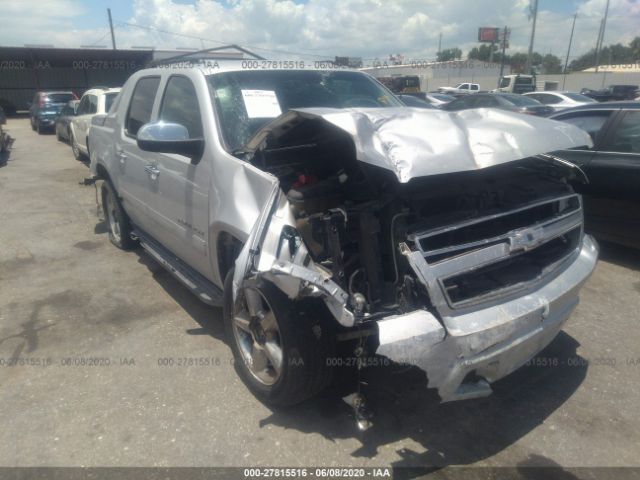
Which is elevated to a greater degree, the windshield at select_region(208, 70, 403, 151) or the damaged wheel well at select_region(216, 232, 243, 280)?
the windshield at select_region(208, 70, 403, 151)

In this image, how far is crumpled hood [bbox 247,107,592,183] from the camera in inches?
94.2

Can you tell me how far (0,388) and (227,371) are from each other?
151 centimetres

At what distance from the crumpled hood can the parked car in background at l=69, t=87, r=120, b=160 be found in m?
9.63

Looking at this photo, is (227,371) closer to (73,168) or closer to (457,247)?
(457,247)

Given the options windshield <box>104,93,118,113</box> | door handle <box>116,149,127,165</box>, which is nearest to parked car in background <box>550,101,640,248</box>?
door handle <box>116,149,127,165</box>

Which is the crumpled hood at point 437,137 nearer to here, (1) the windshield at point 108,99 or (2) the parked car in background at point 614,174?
(2) the parked car in background at point 614,174

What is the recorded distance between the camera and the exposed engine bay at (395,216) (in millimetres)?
2559

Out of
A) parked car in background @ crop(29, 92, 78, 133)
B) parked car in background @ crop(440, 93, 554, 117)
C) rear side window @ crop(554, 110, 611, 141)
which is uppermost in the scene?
rear side window @ crop(554, 110, 611, 141)

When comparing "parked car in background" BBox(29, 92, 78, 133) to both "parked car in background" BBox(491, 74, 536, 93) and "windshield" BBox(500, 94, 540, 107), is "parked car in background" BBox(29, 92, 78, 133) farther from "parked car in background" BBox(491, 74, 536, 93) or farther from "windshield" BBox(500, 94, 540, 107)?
"parked car in background" BBox(491, 74, 536, 93)

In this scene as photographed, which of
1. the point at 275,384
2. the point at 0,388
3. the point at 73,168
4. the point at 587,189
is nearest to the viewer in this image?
the point at 275,384

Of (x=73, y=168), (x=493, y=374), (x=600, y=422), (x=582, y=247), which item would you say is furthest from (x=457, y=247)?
(x=73, y=168)

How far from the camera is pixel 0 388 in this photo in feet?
11.1

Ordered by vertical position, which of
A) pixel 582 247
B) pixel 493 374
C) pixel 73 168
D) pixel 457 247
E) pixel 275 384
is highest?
pixel 457 247

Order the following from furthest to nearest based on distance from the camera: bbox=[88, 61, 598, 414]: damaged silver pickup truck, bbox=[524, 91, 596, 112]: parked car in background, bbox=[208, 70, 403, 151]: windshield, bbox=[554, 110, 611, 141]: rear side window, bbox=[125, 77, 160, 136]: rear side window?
bbox=[524, 91, 596, 112]: parked car in background
bbox=[554, 110, 611, 141]: rear side window
bbox=[125, 77, 160, 136]: rear side window
bbox=[208, 70, 403, 151]: windshield
bbox=[88, 61, 598, 414]: damaged silver pickup truck
